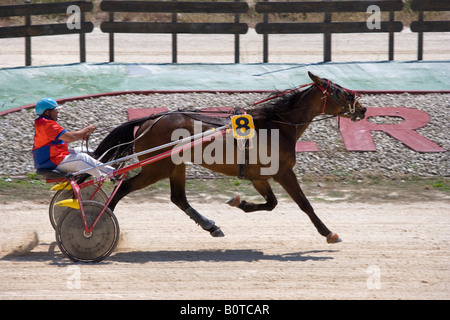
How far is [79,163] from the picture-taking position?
709cm

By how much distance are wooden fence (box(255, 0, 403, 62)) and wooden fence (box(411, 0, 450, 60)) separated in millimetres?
459

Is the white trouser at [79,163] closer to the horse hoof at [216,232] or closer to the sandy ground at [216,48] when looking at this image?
the horse hoof at [216,232]

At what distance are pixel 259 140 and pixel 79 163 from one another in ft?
6.52

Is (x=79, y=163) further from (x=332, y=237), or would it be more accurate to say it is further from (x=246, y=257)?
(x=332, y=237)

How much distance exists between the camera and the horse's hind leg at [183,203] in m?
7.77

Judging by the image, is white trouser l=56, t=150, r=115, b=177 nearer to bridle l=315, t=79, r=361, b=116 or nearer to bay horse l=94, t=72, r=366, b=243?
bay horse l=94, t=72, r=366, b=243

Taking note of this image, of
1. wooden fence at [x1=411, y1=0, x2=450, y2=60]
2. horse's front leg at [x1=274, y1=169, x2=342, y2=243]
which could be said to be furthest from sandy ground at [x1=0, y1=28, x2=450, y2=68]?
horse's front leg at [x1=274, y1=169, x2=342, y2=243]

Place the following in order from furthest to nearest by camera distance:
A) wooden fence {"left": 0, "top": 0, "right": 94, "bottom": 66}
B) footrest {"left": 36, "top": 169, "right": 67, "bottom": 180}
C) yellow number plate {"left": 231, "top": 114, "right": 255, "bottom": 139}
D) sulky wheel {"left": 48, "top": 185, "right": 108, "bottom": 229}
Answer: wooden fence {"left": 0, "top": 0, "right": 94, "bottom": 66} < sulky wheel {"left": 48, "top": 185, "right": 108, "bottom": 229} < yellow number plate {"left": 231, "top": 114, "right": 255, "bottom": 139} < footrest {"left": 36, "top": 169, "right": 67, "bottom": 180}

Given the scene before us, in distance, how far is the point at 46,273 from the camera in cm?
655

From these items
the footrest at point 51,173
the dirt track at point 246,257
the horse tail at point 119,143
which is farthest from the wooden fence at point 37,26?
the footrest at point 51,173

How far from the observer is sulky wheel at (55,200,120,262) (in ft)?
22.5

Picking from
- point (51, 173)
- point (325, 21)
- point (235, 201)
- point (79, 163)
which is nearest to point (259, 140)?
point (235, 201)

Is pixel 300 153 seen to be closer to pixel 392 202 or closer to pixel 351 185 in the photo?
pixel 351 185

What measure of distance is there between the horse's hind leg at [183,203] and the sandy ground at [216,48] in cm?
918
